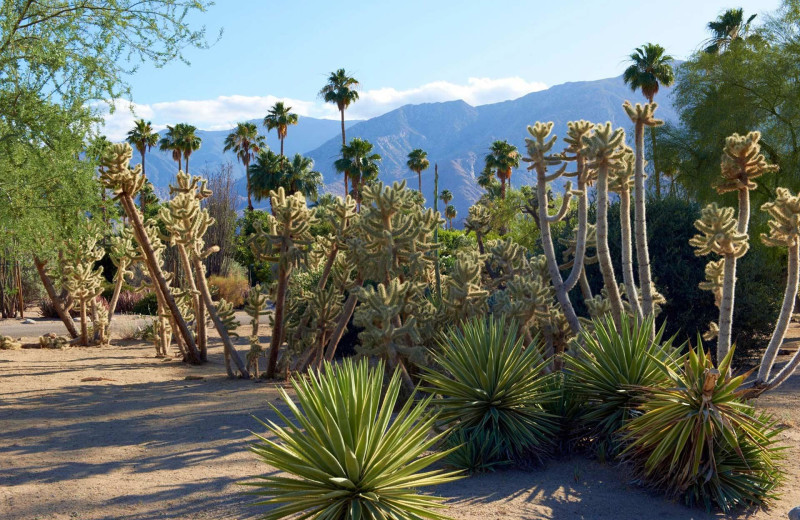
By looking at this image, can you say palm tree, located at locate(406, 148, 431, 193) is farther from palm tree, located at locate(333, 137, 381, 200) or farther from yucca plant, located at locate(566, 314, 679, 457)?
yucca plant, located at locate(566, 314, 679, 457)

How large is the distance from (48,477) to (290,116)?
51840 mm

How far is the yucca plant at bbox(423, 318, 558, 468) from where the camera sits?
247 inches

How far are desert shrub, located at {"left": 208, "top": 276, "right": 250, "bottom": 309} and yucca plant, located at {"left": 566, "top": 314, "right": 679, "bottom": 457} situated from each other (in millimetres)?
24534

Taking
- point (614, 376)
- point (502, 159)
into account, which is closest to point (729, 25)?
point (502, 159)

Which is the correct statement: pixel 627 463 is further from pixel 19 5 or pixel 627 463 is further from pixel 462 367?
pixel 19 5

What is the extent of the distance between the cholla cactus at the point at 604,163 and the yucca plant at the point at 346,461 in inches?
143

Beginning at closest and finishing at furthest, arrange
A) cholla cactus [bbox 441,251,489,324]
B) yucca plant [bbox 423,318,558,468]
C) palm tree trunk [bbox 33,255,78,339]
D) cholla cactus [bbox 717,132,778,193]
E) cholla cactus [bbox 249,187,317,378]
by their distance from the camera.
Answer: yucca plant [bbox 423,318,558,468], cholla cactus [bbox 717,132,778,193], cholla cactus [bbox 441,251,489,324], cholla cactus [bbox 249,187,317,378], palm tree trunk [bbox 33,255,78,339]

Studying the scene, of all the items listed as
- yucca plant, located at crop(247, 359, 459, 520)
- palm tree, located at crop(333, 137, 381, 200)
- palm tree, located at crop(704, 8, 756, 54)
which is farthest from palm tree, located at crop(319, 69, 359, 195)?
yucca plant, located at crop(247, 359, 459, 520)

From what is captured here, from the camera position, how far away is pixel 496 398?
6434mm

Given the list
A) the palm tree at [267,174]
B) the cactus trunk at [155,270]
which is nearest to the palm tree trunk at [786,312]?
the cactus trunk at [155,270]

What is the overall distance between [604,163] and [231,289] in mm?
25725

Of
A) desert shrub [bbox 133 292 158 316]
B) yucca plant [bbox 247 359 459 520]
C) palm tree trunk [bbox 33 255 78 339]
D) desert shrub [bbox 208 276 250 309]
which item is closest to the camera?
yucca plant [bbox 247 359 459 520]

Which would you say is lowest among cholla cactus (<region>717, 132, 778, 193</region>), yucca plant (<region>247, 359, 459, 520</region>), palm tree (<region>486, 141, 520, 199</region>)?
yucca plant (<region>247, 359, 459, 520</region>)

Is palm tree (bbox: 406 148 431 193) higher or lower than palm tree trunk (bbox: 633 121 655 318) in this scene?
higher
